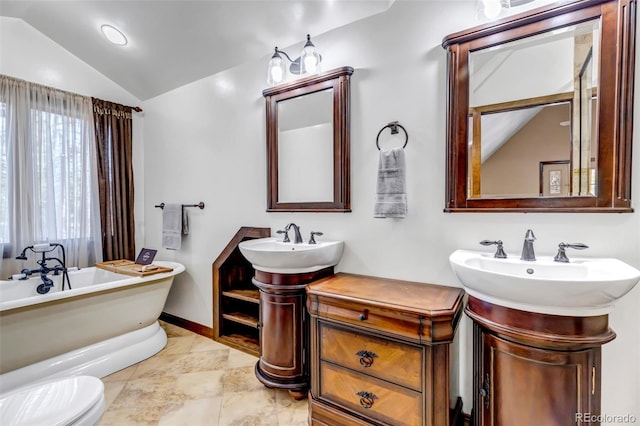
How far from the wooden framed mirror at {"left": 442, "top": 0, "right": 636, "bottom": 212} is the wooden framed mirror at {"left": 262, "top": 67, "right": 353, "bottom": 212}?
67 cm

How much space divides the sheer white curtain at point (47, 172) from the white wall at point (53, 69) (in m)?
0.12

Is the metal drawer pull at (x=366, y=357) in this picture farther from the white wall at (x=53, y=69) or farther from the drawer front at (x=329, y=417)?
the white wall at (x=53, y=69)

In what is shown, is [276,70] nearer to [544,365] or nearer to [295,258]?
[295,258]

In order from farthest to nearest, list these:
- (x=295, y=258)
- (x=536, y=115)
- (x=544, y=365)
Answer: (x=295, y=258), (x=536, y=115), (x=544, y=365)

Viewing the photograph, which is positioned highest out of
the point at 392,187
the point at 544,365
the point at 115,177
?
the point at 115,177

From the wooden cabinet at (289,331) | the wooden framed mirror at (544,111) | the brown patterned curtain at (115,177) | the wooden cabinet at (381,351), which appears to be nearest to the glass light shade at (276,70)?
the wooden framed mirror at (544,111)

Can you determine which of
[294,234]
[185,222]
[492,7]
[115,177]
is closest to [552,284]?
[492,7]

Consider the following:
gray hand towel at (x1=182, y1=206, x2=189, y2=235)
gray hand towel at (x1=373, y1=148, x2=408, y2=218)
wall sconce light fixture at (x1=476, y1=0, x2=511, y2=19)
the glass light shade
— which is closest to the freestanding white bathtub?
gray hand towel at (x1=182, y1=206, x2=189, y2=235)

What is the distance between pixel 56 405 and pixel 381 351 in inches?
51.7

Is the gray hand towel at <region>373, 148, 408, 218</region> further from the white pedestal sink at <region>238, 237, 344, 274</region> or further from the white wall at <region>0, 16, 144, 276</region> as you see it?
the white wall at <region>0, 16, 144, 276</region>

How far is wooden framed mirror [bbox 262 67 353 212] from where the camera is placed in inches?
78.0

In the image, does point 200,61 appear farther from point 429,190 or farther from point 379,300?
point 379,300

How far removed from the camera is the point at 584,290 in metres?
0.95

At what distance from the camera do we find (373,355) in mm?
1378
